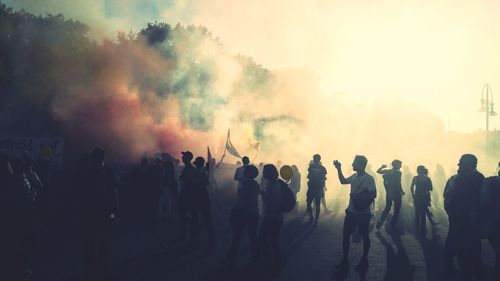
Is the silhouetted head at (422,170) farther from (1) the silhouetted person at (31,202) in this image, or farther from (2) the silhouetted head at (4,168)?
(2) the silhouetted head at (4,168)

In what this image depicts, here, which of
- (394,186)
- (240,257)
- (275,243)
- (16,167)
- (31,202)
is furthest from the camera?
(394,186)

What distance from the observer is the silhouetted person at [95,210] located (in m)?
6.94

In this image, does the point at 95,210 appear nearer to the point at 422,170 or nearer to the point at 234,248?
the point at 234,248

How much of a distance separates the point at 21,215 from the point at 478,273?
6039 mm

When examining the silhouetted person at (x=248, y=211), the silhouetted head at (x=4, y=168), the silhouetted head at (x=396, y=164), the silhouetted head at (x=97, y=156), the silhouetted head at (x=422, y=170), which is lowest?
the silhouetted person at (x=248, y=211)

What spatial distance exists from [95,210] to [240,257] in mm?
3276

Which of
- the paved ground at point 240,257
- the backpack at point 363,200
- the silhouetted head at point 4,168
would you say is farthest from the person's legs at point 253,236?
the silhouetted head at point 4,168

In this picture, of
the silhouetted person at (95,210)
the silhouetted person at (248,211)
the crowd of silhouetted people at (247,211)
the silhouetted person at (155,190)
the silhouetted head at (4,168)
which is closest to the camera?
the silhouetted head at (4,168)

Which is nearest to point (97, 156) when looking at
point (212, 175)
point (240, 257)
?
point (240, 257)

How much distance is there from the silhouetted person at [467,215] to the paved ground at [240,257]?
2.87ft

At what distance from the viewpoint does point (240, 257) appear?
934 cm

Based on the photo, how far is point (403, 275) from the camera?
7.95m

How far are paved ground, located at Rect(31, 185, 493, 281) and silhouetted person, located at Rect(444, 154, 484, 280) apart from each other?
34.5 inches

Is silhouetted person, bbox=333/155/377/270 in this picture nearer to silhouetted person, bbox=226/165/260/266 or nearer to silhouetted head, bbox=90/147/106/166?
silhouetted person, bbox=226/165/260/266
